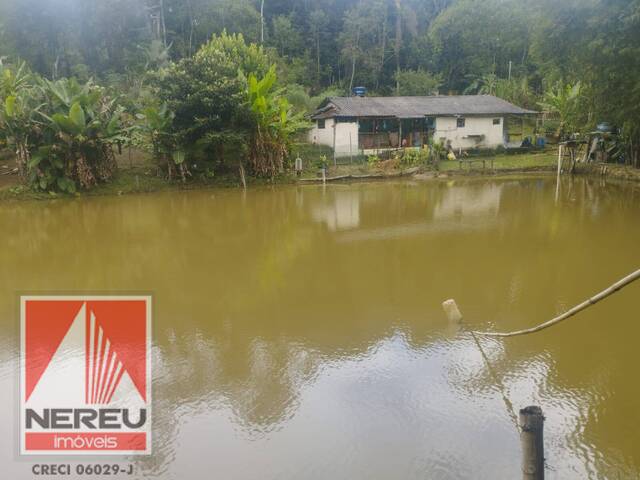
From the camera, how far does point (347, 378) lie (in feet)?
17.4

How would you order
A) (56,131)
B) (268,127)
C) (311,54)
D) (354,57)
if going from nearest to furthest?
1. (56,131)
2. (268,127)
3. (354,57)
4. (311,54)

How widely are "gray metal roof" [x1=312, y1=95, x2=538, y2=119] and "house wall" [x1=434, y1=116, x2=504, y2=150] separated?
1.39 ft

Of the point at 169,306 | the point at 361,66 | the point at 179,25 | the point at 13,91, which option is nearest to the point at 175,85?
the point at 13,91

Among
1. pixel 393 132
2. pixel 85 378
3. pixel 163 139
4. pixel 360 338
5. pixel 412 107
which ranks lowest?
pixel 85 378

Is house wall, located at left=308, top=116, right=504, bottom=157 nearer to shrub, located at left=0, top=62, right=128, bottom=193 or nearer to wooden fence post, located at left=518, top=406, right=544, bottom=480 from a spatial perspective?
shrub, located at left=0, top=62, right=128, bottom=193

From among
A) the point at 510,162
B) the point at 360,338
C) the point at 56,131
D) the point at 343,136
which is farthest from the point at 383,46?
the point at 360,338

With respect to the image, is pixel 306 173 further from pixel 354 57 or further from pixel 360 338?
pixel 354 57

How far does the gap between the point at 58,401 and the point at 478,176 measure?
19.6m

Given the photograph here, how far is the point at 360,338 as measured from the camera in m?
6.23

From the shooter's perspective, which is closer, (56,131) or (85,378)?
(85,378)

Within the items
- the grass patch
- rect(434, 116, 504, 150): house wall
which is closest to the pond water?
the grass patch

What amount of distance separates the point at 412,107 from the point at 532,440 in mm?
23190

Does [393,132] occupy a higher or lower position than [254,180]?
higher

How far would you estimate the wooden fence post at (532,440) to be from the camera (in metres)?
3.06
